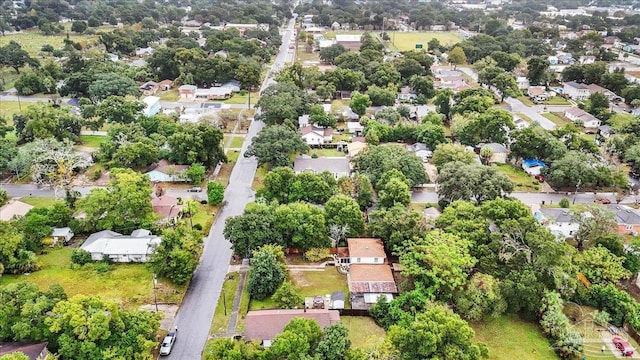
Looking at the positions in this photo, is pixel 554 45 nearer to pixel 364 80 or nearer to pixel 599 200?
pixel 364 80

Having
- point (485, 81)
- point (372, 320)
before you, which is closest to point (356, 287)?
point (372, 320)

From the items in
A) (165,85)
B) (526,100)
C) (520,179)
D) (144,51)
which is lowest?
(520,179)

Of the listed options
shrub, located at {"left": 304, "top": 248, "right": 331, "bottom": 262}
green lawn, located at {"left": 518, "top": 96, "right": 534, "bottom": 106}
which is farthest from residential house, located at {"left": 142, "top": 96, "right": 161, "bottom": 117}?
green lawn, located at {"left": 518, "top": 96, "right": 534, "bottom": 106}

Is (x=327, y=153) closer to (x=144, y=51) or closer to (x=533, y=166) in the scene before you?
(x=533, y=166)

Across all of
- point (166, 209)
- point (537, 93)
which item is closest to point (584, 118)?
point (537, 93)

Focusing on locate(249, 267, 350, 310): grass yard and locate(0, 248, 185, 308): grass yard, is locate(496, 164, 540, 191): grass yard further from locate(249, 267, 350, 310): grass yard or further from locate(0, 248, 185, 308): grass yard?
locate(0, 248, 185, 308): grass yard

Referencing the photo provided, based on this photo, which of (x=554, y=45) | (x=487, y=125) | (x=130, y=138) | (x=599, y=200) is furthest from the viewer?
(x=554, y=45)

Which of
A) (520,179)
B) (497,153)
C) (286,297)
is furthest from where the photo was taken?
(497,153)
